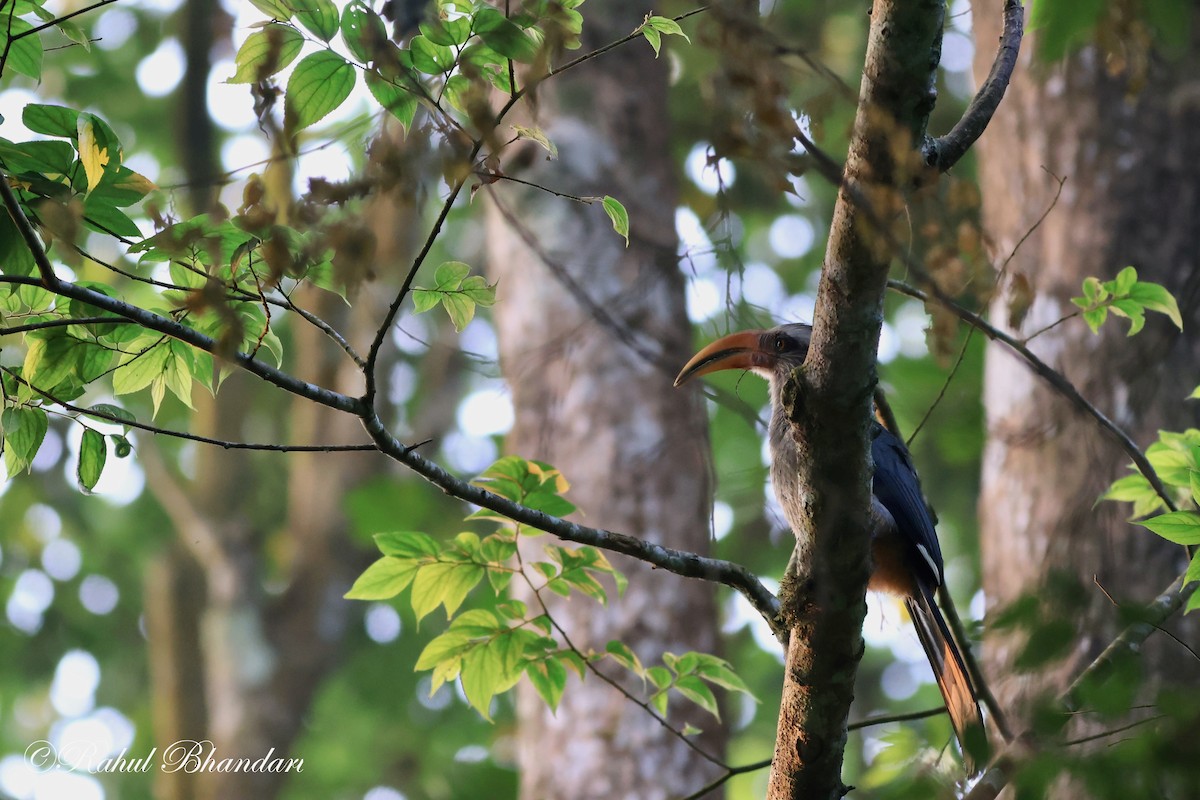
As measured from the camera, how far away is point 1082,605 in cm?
115

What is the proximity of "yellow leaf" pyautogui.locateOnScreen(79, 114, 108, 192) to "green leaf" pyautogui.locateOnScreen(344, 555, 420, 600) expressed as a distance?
977 mm

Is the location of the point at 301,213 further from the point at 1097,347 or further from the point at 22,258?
the point at 1097,347

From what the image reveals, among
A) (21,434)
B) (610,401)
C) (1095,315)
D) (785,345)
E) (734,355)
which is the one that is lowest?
(21,434)

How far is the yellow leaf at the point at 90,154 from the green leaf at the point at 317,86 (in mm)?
323

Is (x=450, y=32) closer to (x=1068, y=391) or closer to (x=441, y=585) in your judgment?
(x=441, y=585)

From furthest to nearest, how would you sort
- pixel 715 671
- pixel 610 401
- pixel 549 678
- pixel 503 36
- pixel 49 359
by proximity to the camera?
pixel 610 401
pixel 715 671
pixel 549 678
pixel 49 359
pixel 503 36

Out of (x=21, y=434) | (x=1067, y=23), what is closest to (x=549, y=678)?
(x=21, y=434)

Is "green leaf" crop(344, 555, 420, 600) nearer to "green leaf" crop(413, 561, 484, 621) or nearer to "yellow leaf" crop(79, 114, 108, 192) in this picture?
"green leaf" crop(413, 561, 484, 621)

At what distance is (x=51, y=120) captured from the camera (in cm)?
175

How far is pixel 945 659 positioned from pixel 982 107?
155 centimetres

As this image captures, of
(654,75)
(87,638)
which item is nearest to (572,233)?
(654,75)

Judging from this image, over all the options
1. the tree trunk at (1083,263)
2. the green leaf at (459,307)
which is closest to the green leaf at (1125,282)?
the tree trunk at (1083,263)

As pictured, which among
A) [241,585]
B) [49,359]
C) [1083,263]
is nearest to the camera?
[49,359]

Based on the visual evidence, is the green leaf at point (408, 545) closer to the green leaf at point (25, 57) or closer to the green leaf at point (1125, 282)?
the green leaf at point (25, 57)
